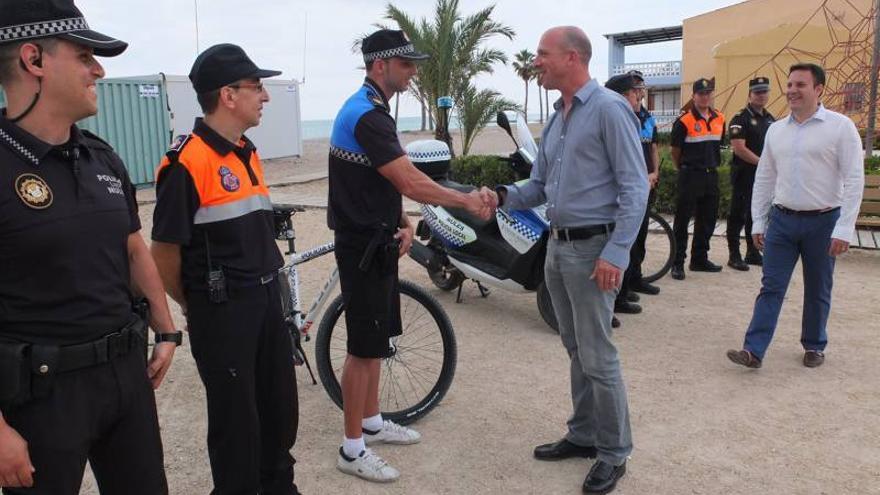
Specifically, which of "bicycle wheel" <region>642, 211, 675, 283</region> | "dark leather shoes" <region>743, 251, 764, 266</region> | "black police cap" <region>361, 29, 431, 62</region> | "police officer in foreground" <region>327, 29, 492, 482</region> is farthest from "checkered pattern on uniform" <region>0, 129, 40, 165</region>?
"dark leather shoes" <region>743, 251, 764, 266</region>

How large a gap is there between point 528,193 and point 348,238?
3.24 ft

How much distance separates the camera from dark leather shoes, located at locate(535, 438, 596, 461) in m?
3.38

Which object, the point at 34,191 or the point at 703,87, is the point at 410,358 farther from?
the point at 703,87

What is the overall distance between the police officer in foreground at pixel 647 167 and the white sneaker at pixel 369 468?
2.85 meters

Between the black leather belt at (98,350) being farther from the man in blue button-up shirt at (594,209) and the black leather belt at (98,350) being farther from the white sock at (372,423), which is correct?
the man in blue button-up shirt at (594,209)

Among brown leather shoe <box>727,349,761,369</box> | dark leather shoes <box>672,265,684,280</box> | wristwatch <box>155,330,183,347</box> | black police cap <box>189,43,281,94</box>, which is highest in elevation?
black police cap <box>189,43,281,94</box>

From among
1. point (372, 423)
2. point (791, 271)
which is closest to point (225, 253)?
point (372, 423)

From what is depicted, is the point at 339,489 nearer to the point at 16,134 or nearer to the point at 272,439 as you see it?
the point at 272,439

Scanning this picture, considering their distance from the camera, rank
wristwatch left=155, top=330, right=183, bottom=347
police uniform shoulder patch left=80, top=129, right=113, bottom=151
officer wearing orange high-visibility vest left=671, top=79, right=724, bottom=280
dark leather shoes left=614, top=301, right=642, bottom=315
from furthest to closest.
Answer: officer wearing orange high-visibility vest left=671, top=79, right=724, bottom=280, dark leather shoes left=614, top=301, right=642, bottom=315, wristwatch left=155, top=330, right=183, bottom=347, police uniform shoulder patch left=80, top=129, right=113, bottom=151

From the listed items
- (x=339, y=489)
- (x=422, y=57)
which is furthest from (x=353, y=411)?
(x=422, y=57)

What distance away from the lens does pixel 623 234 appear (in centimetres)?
292

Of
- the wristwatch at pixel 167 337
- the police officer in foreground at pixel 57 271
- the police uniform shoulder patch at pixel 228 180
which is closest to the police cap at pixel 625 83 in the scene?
the police uniform shoulder patch at pixel 228 180

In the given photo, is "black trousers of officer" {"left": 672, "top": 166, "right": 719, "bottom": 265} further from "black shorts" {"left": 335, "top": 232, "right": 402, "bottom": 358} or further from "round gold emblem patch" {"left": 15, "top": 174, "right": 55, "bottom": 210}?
"round gold emblem patch" {"left": 15, "top": 174, "right": 55, "bottom": 210}

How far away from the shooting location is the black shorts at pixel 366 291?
312cm
